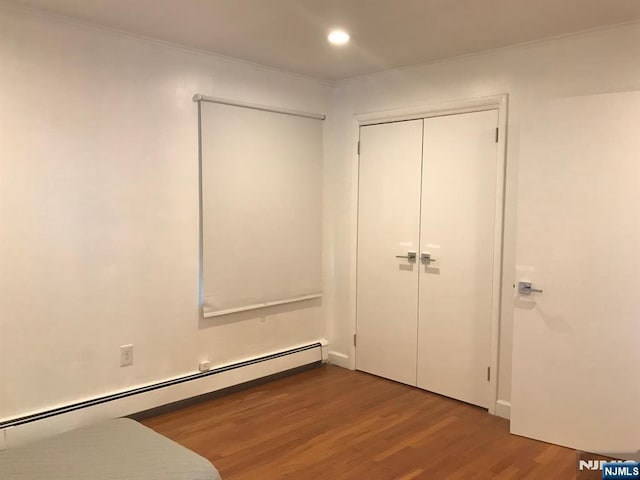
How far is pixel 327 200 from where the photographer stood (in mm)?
4316

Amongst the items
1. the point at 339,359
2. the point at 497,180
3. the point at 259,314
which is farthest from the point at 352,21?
the point at 339,359

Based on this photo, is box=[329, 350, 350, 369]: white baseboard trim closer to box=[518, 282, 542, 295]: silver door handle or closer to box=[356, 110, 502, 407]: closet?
box=[356, 110, 502, 407]: closet

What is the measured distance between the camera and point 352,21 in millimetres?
2789

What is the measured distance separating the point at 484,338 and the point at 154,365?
2.21m

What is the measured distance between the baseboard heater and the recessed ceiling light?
2.31 metres

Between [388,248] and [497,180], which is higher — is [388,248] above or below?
below

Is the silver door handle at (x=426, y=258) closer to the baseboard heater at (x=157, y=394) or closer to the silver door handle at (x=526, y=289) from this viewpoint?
the silver door handle at (x=526, y=289)

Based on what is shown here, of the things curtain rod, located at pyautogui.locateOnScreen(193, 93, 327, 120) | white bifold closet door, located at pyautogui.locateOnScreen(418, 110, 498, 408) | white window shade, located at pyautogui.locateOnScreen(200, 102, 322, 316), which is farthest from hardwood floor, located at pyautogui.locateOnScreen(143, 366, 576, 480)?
curtain rod, located at pyautogui.locateOnScreen(193, 93, 327, 120)

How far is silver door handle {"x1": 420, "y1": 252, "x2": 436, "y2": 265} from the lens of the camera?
12.2 ft

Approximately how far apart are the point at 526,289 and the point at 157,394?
239 cm

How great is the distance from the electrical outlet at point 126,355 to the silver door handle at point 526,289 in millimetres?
2408

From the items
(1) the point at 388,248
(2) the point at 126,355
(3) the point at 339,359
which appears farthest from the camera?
(3) the point at 339,359

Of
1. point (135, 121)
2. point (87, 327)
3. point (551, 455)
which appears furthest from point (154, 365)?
point (551, 455)

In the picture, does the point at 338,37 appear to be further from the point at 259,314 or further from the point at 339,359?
the point at 339,359
